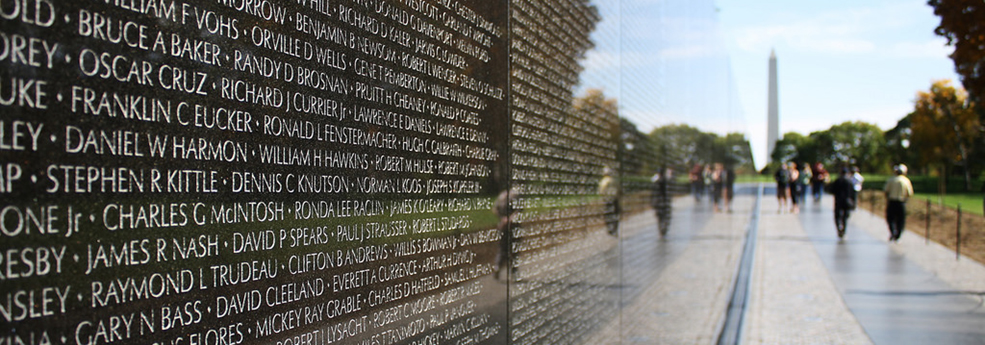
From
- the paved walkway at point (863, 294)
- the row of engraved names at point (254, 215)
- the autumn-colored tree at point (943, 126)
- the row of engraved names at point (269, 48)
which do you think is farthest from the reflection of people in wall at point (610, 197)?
the autumn-colored tree at point (943, 126)

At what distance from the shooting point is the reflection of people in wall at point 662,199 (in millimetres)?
5703

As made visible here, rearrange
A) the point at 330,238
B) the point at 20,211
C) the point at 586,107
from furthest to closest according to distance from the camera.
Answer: the point at 586,107, the point at 330,238, the point at 20,211

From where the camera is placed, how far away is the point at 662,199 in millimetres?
6012

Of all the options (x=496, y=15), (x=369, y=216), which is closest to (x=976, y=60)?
(x=496, y=15)

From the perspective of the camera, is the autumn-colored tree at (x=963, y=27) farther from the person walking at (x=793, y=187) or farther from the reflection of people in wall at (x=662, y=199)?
the person walking at (x=793, y=187)

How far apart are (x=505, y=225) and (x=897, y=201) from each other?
17361mm

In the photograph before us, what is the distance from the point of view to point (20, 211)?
1009 mm

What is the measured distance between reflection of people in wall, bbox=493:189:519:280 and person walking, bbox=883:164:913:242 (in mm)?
17089

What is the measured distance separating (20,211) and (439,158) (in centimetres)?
120

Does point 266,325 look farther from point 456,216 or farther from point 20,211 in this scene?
point 456,216

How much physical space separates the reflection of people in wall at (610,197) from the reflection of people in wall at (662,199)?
1.42 m

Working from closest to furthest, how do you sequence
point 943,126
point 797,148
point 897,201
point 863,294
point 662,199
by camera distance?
point 662,199, point 863,294, point 897,201, point 943,126, point 797,148

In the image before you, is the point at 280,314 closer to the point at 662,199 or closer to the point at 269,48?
the point at 269,48

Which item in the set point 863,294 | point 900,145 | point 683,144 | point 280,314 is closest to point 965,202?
point 863,294
